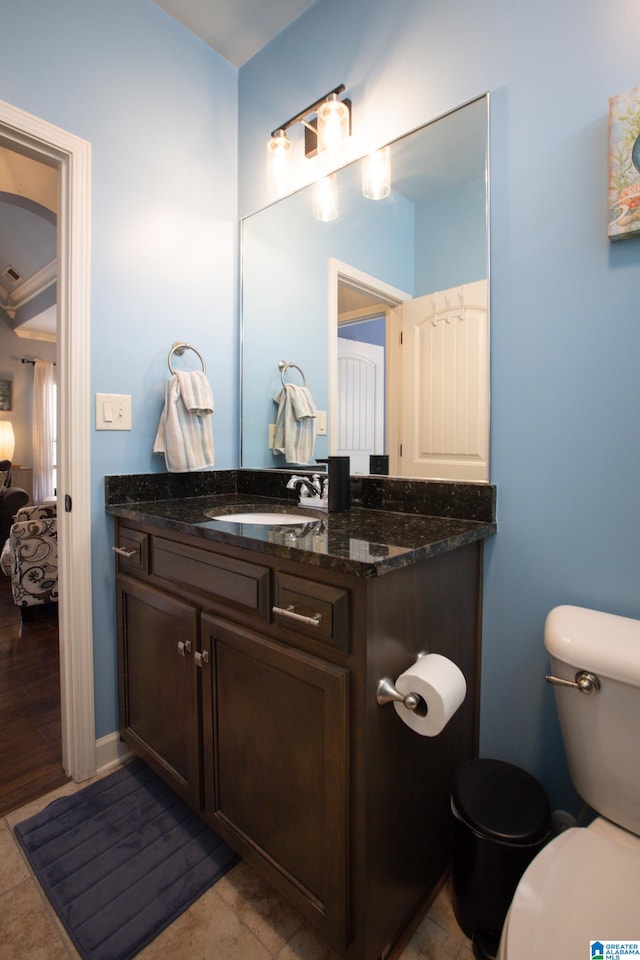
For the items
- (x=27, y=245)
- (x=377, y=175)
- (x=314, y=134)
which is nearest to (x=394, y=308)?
(x=377, y=175)

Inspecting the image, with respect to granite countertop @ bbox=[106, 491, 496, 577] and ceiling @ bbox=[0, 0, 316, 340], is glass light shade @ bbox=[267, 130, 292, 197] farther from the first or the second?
granite countertop @ bbox=[106, 491, 496, 577]

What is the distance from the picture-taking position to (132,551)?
1.45 m

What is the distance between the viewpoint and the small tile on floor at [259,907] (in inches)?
40.6

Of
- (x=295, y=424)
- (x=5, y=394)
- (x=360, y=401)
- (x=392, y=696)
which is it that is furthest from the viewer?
(x=5, y=394)

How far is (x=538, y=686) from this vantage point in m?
1.14

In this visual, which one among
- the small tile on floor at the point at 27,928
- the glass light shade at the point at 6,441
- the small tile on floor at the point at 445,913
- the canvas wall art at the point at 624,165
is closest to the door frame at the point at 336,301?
the canvas wall art at the point at 624,165

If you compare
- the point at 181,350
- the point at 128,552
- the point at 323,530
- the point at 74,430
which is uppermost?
the point at 181,350

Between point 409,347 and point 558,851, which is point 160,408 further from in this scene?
point 558,851

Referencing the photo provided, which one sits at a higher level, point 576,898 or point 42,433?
point 42,433

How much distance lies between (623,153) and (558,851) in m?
1.35

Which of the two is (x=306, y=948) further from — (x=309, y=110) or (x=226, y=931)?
(x=309, y=110)

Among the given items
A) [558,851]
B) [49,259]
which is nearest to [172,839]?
[558,851]

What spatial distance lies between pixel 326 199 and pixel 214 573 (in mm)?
1327

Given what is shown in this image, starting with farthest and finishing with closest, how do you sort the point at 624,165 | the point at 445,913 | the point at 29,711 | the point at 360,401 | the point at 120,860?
the point at 29,711 < the point at 360,401 < the point at 120,860 < the point at 445,913 < the point at 624,165
